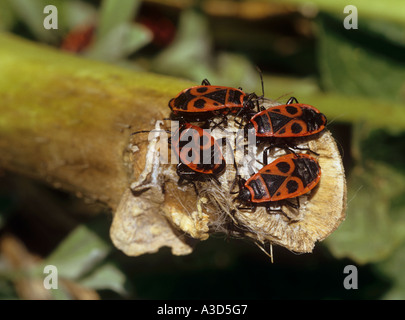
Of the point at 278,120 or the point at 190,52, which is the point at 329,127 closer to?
the point at 190,52

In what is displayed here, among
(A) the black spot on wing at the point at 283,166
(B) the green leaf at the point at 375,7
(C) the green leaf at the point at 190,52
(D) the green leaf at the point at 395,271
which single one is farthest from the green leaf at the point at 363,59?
(A) the black spot on wing at the point at 283,166

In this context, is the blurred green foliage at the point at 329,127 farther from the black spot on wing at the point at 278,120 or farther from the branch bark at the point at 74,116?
the black spot on wing at the point at 278,120

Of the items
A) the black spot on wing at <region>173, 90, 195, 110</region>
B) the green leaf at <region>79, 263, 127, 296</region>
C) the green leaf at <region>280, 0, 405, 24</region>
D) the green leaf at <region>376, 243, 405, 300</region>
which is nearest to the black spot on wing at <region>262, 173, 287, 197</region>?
the black spot on wing at <region>173, 90, 195, 110</region>

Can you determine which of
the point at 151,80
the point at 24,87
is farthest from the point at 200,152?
the point at 24,87

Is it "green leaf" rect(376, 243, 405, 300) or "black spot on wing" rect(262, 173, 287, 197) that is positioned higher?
"black spot on wing" rect(262, 173, 287, 197)

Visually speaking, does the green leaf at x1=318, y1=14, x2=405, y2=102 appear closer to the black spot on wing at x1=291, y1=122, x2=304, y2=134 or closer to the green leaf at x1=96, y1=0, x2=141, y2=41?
the green leaf at x1=96, y1=0, x2=141, y2=41

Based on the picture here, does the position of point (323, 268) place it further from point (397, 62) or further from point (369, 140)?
point (397, 62)
